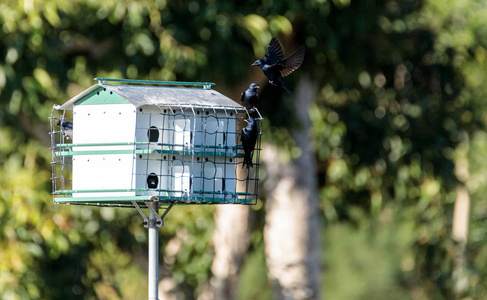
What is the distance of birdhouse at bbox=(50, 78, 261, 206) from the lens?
6.35 m

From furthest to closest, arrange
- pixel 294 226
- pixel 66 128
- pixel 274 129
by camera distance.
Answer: pixel 294 226, pixel 274 129, pixel 66 128

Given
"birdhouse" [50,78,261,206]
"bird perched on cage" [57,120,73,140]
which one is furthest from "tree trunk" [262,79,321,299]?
"birdhouse" [50,78,261,206]

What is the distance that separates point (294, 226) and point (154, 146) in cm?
756

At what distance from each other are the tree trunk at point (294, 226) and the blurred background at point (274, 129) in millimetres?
20

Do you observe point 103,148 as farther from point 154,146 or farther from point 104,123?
point 154,146

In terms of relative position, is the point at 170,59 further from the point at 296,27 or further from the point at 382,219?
the point at 382,219

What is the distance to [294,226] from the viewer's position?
13773mm

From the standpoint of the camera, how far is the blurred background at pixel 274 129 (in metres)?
11.1

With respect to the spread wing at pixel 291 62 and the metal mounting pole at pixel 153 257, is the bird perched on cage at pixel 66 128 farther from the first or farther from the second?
the spread wing at pixel 291 62

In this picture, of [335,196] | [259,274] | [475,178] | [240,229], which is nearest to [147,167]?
[240,229]

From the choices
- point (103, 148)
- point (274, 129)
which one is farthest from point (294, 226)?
point (103, 148)

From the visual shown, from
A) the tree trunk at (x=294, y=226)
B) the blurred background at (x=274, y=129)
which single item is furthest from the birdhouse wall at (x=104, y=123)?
the tree trunk at (x=294, y=226)

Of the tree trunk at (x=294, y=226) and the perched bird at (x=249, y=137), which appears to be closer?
the perched bird at (x=249, y=137)

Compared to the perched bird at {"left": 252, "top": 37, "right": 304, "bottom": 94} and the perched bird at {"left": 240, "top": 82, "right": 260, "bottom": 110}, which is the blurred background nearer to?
the perched bird at {"left": 252, "top": 37, "right": 304, "bottom": 94}
